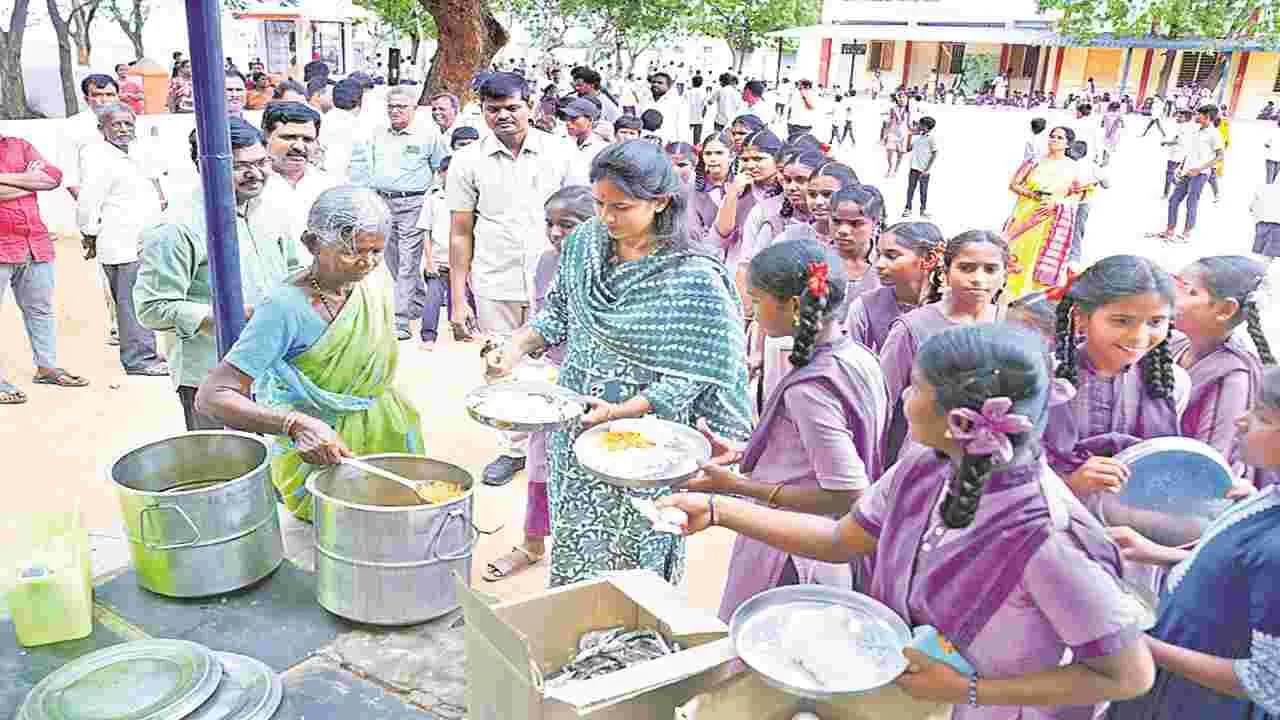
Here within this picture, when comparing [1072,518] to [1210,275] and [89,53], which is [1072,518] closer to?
[1210,275]

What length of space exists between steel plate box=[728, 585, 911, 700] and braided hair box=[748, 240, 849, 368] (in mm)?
633

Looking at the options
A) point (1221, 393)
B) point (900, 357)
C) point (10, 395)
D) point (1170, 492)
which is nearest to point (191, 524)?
point (900, 357)

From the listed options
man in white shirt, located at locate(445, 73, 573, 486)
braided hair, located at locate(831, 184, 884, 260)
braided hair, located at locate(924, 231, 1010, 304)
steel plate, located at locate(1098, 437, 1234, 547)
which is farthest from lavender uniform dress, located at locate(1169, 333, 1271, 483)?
man in white shirt, located at locate(445, 73, 573, 486)

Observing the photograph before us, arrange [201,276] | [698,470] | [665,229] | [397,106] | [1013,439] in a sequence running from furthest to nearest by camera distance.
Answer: [397,106], [201,276], [665,229], [698,470], [1013,439]

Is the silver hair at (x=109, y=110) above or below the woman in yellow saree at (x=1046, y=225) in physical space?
above

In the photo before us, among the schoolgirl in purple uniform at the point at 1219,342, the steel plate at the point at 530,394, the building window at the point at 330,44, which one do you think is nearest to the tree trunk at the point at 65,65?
the building window at the point at 330,44

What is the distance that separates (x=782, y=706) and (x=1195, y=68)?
40.8 m

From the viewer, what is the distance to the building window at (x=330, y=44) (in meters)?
29.2

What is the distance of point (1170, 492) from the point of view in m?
2.17

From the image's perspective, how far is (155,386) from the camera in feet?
18.8

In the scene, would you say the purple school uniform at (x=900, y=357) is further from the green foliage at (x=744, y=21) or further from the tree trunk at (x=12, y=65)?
the green foliage at (x=744, y=21)

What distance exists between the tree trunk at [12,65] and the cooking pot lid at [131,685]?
13903 mm

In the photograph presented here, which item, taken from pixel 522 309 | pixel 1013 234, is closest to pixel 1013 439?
pixel 522 309

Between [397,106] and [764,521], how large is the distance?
210 inches
